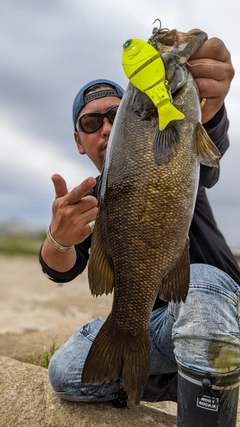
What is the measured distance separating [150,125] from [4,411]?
2.14 m

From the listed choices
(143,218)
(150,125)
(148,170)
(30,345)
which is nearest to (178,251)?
(143,218)

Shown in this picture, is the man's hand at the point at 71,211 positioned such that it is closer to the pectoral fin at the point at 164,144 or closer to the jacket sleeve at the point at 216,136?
the pectoral fin at the point at 164,144

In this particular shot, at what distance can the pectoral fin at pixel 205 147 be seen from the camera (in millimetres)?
2092

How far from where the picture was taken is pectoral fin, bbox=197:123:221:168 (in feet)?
6.86

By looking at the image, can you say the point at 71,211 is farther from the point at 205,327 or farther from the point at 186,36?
the point at 186,36

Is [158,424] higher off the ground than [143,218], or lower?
lower

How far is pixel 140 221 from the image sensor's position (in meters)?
2.01

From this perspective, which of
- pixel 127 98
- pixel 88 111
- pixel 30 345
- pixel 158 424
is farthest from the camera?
pixel 30 345

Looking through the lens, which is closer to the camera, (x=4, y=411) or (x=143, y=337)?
(x=143, y=337)

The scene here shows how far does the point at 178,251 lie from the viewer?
6.82 feet

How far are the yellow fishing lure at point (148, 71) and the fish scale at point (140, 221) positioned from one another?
8cm

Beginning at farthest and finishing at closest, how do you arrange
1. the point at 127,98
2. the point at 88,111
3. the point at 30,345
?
the point at 30,345
the point at 88,111
the point at 127,98

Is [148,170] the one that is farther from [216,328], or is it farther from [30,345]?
[30,345]

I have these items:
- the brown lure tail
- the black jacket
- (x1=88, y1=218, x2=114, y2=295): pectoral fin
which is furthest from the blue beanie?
the brown lure tail
